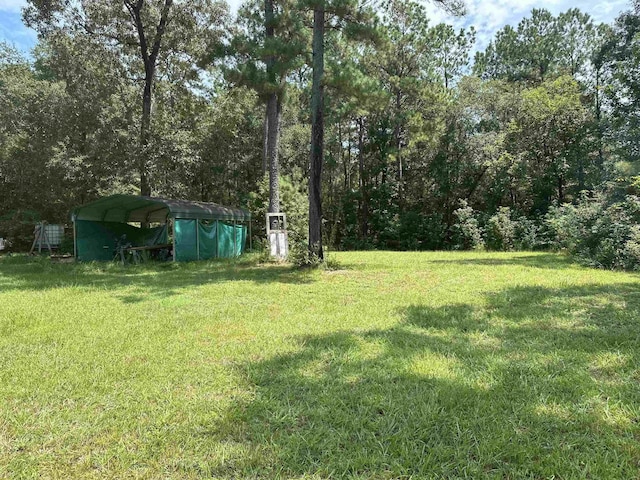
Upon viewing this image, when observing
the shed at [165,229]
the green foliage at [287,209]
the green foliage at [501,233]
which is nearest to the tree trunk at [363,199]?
the green foliage at [287,209]

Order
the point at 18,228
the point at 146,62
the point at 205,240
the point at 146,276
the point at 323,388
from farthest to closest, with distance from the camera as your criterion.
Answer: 1. the point at 18,228
2. the point at 146,62
3. the point at 205,240
4. the point at 146,276
5. the point at 323,388

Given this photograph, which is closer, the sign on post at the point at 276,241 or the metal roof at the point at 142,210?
the metal roof at the point at 142,210

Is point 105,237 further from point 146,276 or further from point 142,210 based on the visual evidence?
point 146,276

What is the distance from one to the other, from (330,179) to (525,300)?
18513mm

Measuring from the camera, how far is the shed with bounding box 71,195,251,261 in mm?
11227

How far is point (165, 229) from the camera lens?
13.2 metres

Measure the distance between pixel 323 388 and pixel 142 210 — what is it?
13.2 metres

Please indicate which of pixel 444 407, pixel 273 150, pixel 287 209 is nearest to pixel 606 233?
pixel 273 150

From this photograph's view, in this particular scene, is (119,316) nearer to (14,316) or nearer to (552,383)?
(14,316)

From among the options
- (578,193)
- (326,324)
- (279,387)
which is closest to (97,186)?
(326,324)

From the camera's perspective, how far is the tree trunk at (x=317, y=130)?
8.73 metres

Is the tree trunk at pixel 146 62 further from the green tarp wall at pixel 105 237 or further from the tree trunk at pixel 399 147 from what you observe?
the tree trunk at pixel 399 147

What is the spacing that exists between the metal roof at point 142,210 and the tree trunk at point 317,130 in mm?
4177

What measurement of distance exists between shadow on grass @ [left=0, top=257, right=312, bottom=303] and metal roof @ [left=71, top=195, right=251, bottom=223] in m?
1.66
